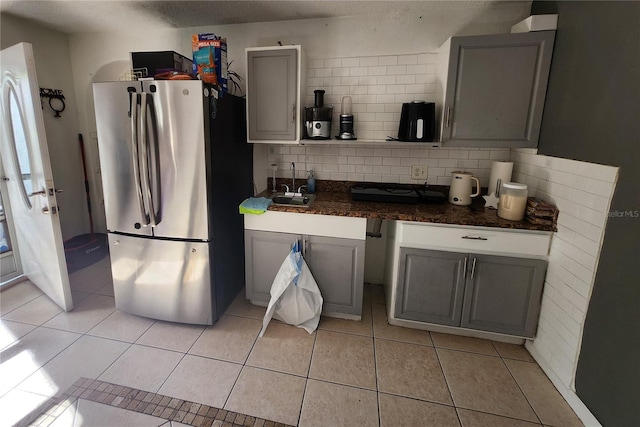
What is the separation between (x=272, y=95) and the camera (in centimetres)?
220

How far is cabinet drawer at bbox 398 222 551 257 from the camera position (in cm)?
179

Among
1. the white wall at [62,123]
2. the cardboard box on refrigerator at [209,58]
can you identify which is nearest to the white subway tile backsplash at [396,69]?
the cardboard box on refrigerator at [209,58]

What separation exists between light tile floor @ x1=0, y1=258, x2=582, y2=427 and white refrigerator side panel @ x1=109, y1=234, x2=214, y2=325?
0.42 feet

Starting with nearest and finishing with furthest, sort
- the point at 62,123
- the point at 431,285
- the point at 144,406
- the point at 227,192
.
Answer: the point at 144,406, the point at 431,285, the point at 227,192, the point at 62,123

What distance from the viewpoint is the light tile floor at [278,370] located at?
4.92 ft

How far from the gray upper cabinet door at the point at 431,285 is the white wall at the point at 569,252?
478 mm

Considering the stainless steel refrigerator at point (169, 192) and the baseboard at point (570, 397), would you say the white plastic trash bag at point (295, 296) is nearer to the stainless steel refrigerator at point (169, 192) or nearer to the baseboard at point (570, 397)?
the stainless steel refrigerator at point (169, 192)

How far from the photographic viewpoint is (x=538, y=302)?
1850 mm

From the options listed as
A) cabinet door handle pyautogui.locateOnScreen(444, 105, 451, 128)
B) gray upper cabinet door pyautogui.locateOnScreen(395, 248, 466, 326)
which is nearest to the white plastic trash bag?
gray upper cabinet door pyautogui.locateOnScreen(395, 248, 466, 326)

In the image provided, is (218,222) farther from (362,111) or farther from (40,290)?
(40,290)

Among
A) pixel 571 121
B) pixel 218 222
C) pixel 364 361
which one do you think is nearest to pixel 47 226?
pixel 218 222

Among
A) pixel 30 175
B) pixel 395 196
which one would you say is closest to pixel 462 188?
pixel 395 196

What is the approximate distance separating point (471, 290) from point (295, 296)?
116 centimetres

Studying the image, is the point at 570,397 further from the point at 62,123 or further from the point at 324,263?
the point at 62,123
